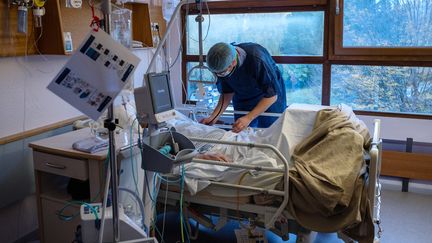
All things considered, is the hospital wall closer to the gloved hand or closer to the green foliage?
the gloved hand

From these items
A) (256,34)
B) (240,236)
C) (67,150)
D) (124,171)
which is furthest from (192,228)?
(256,34)

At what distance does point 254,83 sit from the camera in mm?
2975

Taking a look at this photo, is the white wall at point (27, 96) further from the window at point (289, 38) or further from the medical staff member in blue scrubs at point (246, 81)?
the window at point (289, 38)

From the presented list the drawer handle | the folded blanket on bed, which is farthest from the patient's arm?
the drawer handle

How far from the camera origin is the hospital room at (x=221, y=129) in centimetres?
164

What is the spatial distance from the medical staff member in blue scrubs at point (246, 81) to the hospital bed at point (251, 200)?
24.3 inches

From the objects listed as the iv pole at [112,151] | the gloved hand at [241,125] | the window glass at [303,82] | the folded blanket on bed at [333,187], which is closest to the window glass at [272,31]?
the window glass at [303,82]

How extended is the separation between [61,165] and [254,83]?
56.8 inches

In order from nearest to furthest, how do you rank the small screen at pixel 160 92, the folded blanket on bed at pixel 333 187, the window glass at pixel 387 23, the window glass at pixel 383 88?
the small screen at pixel 160 92, the folded blanket on bed at pixel 333 187, the window glass at pixel 387 23, the window glass at pixel 383 88

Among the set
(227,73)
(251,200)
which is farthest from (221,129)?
(251,200)

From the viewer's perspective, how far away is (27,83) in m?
2.48

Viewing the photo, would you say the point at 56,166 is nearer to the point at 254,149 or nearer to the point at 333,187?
the point at 254,149

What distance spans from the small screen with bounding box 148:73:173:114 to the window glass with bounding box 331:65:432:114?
2.36 meters

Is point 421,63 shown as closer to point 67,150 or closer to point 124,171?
point 124,171
